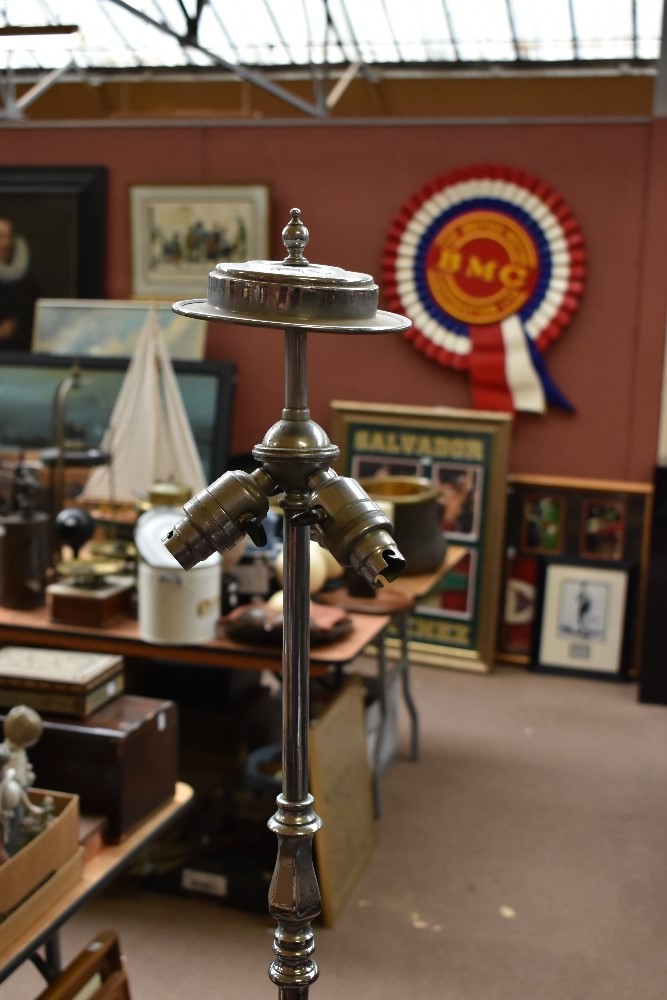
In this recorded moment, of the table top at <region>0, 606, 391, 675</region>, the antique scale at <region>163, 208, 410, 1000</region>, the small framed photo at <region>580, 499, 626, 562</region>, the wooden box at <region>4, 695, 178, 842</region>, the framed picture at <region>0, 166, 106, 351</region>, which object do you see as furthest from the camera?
the framed picture at <region>0, 166, 106, 351</region>

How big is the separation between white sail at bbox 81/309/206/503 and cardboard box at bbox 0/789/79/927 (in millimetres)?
2655

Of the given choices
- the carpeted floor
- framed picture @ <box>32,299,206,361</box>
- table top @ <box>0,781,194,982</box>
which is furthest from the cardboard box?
framed picture @ <box>32,299,206,361</box>

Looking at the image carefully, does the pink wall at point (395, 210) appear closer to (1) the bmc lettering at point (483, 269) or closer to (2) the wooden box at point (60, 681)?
(1) the bmc lettering at point (483, 269)

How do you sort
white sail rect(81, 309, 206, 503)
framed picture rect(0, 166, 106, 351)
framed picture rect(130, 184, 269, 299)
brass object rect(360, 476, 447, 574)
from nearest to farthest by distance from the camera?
brass object rect(360, 476, 447, 574) → white sail rect(81, 309, 206, 503) → framed picture rect(130, 184, 269, 299) → framed picture rect(0, 166, 106, 351)

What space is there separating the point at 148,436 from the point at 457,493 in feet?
6.07

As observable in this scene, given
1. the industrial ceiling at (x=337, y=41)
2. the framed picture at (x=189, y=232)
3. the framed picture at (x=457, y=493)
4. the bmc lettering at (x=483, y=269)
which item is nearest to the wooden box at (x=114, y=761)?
the framed picture at (x=457, y=493)

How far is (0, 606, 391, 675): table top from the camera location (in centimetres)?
338

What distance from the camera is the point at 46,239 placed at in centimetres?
688

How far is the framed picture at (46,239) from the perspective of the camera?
22.1 feet

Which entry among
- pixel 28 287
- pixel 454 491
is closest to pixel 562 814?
pixel 454 491

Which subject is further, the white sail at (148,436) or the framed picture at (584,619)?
the framed picture at (584,619)

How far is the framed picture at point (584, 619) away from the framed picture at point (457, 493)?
289 millimetres

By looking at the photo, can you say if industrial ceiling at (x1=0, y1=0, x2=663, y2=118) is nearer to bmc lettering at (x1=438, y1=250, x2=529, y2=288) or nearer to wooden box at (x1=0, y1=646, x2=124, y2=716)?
bmc lettering at (x1=438, y1=250, x2=529, y2=288)

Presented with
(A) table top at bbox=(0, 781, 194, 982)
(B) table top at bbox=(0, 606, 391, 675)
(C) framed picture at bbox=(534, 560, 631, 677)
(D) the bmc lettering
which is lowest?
(C) framed picture at bbox=(534, 560, 631, 677)
